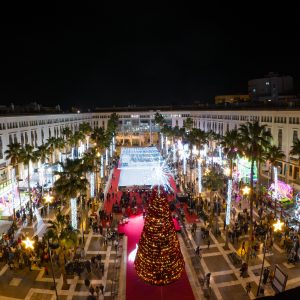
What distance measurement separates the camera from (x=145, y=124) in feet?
401

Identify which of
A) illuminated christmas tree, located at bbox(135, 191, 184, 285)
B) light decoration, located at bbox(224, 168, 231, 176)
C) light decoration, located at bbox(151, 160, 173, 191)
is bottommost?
light decoration, located at bbox(151, 160, 173, 191)

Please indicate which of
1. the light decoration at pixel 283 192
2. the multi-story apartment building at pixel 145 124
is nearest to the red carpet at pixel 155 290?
the light decoration at pixel 283 192

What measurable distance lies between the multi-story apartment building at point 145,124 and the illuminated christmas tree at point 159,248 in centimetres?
2725

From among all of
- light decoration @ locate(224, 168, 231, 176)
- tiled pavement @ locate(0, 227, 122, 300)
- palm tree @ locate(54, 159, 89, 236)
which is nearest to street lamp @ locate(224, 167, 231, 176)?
light decoration @ locate(224, 168, 231, 176)

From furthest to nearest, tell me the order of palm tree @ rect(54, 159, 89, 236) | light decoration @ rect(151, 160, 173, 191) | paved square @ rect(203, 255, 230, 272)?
light decoration @ rect(151, 160, 173, 191) < palm tree @ rect(54, 159, 89, 236) < paved square @ rect(203, 255, 230, 272)

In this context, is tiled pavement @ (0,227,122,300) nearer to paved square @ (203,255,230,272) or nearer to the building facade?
paved square @ (203,255,230,272)

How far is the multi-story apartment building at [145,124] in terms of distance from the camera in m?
46.5

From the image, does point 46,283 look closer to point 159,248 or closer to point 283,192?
point 159,248

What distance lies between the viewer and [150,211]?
2080 centimetres

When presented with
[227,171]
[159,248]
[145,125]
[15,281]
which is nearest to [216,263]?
[159,248]

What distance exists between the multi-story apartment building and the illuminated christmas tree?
27.2m

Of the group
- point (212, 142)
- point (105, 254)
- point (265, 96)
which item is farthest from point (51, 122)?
point (265, 96)

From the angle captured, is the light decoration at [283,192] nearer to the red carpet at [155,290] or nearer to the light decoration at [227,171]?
the light decoration at [227,171]

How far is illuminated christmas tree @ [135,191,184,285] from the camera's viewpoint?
20375 mm
